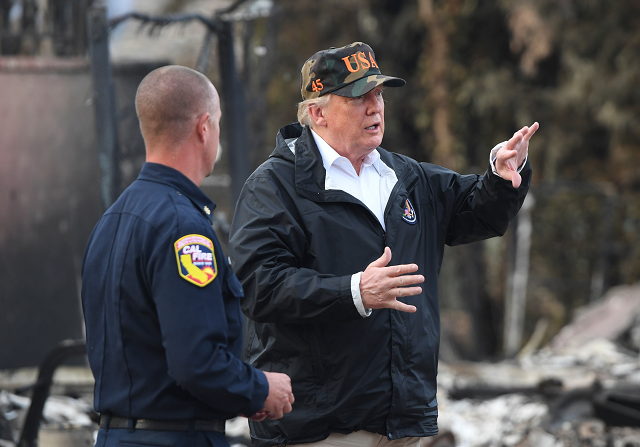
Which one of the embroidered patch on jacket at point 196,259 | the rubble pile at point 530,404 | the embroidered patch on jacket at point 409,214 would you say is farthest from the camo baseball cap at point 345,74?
the rubble pile at point 530,404

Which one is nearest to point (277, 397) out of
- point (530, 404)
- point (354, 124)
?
point (354, 124)

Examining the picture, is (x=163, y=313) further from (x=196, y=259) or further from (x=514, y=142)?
(x=514, y=142)

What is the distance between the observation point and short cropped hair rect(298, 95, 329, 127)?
2.64 meters

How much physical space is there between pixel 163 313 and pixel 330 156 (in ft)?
3.40

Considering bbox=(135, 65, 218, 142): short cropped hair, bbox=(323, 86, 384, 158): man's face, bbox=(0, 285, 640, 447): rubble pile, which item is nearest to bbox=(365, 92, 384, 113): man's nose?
bbox=(323, 86, 384, 158): man's face

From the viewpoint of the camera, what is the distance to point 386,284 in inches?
84.9

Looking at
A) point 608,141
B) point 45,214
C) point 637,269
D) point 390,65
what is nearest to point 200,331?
point 45,214

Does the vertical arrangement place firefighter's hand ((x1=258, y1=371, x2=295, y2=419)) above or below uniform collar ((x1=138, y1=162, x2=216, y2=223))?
below

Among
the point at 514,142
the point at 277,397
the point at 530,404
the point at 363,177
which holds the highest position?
the point at 514,142

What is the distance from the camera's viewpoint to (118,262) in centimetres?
179

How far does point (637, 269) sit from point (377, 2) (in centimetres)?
577

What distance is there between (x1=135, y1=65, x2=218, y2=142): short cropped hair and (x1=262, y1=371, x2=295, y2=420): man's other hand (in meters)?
0.65

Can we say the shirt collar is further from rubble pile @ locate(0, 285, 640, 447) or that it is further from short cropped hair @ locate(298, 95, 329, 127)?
rubble pile @ locate(0, 285, 640, 447)

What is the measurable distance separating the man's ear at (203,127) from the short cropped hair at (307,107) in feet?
2.61
